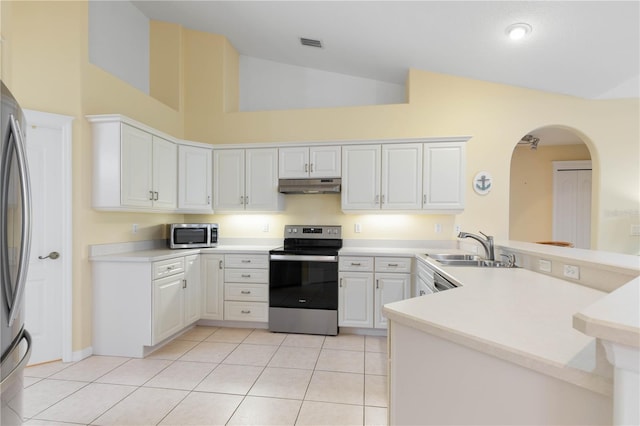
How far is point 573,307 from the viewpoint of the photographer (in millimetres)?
1257

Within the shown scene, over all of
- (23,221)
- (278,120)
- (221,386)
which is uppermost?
(278,120)

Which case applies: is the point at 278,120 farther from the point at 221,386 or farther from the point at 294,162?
the point at 221,386

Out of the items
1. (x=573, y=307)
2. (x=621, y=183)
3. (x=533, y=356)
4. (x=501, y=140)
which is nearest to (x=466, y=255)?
(x=501, y=140)

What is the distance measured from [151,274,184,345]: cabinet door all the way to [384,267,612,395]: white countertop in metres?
2.42

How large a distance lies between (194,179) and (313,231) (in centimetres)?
160

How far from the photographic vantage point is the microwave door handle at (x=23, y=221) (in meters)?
1.14

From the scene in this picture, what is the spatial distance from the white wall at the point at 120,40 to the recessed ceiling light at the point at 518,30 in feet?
13.1

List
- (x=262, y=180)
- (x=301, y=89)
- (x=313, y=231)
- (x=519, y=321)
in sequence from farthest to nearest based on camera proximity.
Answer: (x=301, y=89) → (x=313, y=231) → (x=262, y=180) → (x=519, y=321)

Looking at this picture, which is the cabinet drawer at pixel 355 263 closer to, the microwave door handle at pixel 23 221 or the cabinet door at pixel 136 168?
the cabinet door at pixel 136 168

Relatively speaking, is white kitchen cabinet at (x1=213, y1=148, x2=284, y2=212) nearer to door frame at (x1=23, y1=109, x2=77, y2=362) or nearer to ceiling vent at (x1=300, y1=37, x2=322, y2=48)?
ceiling vent at (x1=300, y1=37, x2=322, y2=48)

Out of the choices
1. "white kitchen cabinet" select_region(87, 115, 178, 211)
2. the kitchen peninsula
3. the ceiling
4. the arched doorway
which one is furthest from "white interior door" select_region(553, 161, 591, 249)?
"white kitchen cabinet" select_region(87, 115, 178, 211)

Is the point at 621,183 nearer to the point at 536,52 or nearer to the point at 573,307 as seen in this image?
the point at 536,52

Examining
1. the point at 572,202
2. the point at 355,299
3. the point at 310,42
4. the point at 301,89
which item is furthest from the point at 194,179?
the point at 572,202

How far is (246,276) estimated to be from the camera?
348 centimetres
